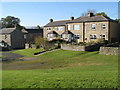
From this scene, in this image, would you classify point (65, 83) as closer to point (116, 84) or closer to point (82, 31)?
point (116, 84)

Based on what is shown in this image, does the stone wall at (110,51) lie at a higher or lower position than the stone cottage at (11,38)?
lower

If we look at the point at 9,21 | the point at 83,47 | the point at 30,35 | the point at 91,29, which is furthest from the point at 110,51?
the point at 9,21

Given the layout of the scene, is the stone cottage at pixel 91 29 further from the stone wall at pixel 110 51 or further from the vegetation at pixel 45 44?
the stone wall at pixel 110 51

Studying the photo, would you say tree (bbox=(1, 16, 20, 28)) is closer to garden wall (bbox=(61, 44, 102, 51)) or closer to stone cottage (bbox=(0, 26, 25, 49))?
stone cottage (bbox=(0, 26, 25, 49))

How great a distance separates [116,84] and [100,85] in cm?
87

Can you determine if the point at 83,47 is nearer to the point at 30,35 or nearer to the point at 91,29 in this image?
the point at 91,29

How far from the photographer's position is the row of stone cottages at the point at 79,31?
4517 centimetres

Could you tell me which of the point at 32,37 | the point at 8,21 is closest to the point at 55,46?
the point at 32,37

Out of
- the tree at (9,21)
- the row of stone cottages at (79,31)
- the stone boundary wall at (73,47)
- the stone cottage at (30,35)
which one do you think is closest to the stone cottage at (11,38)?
the row of stone cottages at (79,31)

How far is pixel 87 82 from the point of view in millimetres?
8984

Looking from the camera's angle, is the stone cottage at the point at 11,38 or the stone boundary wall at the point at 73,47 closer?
the stone boundary wall at the point at 73,47

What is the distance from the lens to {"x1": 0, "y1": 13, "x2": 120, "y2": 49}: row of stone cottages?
45.2 m

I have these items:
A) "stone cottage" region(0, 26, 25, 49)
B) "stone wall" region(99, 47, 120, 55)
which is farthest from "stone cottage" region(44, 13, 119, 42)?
"stone wall" region(99, 47, 120, 55)

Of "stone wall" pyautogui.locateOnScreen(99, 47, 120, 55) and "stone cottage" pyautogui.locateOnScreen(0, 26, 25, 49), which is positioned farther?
"stone cottage" pyautogui.locateOnScreen(0, 26, 25, 49)
